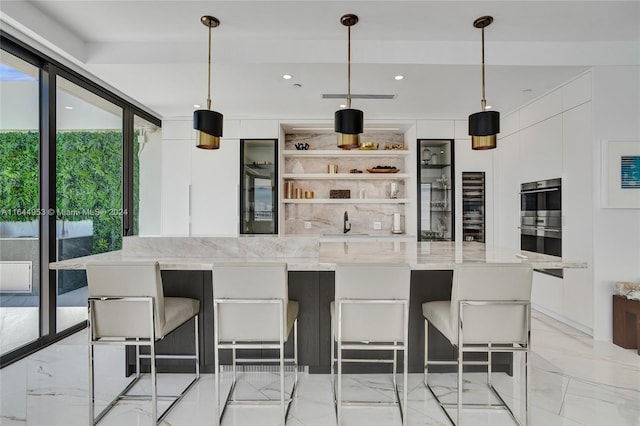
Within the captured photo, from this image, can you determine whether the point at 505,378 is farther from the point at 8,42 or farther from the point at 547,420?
the point at 8,42

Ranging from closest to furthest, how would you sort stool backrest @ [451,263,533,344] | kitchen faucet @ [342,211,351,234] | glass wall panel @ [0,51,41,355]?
stool backrest @ [451,263,533,344] < glass wall panel @ [0,51,41,355] < kitchen faucet @ [342,211,351,234]

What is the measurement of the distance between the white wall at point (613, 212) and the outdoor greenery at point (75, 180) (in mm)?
5107

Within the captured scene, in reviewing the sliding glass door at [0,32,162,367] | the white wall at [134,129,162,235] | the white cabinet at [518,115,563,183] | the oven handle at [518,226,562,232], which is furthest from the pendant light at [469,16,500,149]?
the white wall at [134,129,162,235]

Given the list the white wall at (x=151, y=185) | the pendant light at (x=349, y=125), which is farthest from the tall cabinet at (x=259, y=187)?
the pendant light at (x=349, y=125)

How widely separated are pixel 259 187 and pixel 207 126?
7.93ft

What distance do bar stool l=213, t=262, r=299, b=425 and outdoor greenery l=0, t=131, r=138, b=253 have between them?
7.23ft

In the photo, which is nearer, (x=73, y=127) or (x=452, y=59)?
(x=452, y=59)

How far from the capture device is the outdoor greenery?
2842mm

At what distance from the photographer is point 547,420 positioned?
2006mm

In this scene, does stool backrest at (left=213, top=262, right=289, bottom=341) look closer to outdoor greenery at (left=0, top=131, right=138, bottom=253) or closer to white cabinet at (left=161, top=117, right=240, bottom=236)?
outdoor greenery at (left=0, top=131, right=138, bottom=253)

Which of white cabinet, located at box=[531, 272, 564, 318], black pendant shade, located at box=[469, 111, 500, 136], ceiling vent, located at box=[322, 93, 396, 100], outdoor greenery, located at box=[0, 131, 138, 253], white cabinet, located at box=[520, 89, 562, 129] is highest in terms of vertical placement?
ceiling vent, located at box=[322, 93, 396, 100]

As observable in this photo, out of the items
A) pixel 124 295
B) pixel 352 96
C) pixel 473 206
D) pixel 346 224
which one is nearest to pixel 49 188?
pixel 124 295

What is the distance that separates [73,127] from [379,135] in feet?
13.1

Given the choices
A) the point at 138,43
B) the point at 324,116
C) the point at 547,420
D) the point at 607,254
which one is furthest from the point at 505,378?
the point at 138,43
